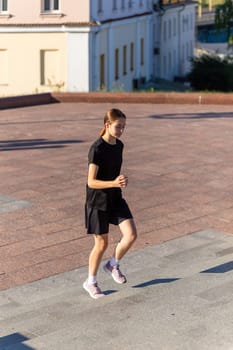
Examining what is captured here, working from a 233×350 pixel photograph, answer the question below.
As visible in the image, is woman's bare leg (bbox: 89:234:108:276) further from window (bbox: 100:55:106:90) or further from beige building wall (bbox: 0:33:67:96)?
window (bbox: 100:55:106:90)

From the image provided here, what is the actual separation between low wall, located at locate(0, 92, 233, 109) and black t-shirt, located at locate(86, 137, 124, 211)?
13.7 metres

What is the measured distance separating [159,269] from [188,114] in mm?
11782

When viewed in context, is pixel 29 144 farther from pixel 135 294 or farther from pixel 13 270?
pixel 135 294

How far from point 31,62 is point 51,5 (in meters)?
2.70

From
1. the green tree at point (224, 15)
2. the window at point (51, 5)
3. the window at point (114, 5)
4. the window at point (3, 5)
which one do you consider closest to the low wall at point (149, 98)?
the window at point (51, 5)

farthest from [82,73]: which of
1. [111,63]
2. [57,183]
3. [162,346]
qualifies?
[162,346]

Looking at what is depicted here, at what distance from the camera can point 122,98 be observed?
21.1 metres

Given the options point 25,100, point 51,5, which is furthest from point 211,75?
point 25,100

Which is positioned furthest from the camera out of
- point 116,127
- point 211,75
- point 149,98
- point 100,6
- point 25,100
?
point 211,75

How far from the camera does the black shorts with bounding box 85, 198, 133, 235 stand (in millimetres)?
6480

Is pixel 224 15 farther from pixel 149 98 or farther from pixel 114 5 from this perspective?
pixel 149 98

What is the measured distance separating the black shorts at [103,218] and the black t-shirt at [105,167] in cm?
4

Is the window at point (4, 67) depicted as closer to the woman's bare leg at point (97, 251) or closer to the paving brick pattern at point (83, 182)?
the paving brick pattern at point (83, 182)

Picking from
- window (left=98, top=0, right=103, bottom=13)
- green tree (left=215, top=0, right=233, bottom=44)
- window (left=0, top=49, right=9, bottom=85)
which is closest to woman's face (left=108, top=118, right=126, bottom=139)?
window (left=98, top=0, right=103, bottom=13)
